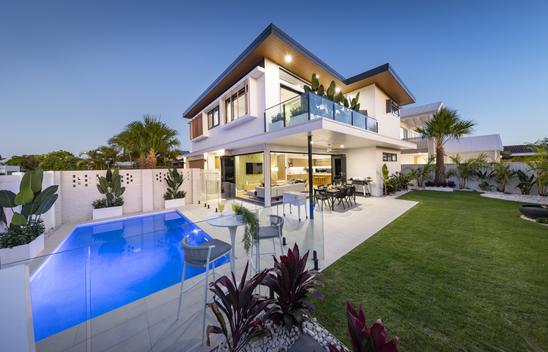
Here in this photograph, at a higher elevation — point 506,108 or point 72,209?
point 506,108

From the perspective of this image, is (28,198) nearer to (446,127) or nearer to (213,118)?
(213,118)

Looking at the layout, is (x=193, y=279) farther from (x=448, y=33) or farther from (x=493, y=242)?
(x=448, y=33)

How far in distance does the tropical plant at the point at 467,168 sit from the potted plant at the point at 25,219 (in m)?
21.3

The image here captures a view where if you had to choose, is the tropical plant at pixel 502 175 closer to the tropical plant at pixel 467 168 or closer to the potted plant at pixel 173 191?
the tropical plant at pixel 467 168

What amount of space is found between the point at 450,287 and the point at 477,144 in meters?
25.3

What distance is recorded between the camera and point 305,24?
12422 millimetres

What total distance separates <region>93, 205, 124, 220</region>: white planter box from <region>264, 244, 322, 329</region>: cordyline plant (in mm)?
9897

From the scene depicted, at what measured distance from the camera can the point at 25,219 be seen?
515cm

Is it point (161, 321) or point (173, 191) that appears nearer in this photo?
point (161, 321)

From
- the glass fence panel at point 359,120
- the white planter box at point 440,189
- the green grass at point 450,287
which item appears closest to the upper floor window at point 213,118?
the glass fence panel at point 359,120

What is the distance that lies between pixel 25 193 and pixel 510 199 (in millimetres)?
19593

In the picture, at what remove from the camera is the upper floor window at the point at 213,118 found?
550 inches

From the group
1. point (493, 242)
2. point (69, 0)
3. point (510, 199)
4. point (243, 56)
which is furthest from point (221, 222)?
point (510, 199)

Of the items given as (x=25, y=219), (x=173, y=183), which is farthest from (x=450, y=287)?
(x=173, y=183)
